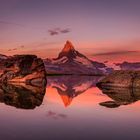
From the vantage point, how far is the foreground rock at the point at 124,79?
148ft

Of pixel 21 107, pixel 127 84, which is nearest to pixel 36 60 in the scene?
pixel 127 84

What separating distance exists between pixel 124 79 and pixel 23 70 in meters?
27.2

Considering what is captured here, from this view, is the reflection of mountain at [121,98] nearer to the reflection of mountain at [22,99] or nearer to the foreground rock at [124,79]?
the reflection of mountain at [22,99]

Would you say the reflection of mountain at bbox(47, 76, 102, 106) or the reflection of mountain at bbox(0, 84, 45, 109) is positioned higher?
the reflection of mountain at bbox(0, 84, 45, 109)

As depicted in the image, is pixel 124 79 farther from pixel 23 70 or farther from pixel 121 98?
pixel 23 70

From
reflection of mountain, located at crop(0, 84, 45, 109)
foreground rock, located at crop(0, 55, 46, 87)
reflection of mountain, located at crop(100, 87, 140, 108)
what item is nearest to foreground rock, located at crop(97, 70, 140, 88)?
reflection of mountain, located at crop(100, 87, 140, 108)

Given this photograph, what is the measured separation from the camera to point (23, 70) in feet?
225

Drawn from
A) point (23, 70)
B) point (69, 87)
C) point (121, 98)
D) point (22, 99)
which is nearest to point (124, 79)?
point (69, 87)

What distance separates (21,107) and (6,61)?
2096 inches

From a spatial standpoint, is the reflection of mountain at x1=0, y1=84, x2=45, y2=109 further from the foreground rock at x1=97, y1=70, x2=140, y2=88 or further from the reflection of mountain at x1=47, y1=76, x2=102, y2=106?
the foreground rock at x1=97, y1=70, x2=140, y2=88

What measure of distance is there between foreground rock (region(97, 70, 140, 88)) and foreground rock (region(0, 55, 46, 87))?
20460 mm

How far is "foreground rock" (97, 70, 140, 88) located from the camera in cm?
4525

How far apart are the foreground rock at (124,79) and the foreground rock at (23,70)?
20460 mm

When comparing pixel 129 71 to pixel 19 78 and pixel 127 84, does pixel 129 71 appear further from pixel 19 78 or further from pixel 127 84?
pixel 19 78
